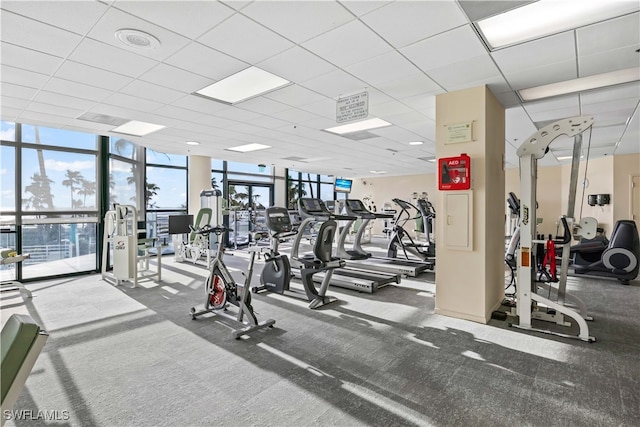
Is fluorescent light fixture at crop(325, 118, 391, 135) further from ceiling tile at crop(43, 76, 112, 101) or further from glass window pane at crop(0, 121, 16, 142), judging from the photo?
glass window pane at crop(0, 121, 16, 142)

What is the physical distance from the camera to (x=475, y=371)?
8.76ft

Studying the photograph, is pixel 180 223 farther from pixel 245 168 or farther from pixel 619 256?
pixel 619 256

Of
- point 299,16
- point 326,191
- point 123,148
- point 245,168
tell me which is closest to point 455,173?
point 299,16

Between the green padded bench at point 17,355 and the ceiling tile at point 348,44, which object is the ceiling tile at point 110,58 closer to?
the ceiling tile at point 348,44

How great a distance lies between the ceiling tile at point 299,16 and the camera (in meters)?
2.24

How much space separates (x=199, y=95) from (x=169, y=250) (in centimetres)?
629

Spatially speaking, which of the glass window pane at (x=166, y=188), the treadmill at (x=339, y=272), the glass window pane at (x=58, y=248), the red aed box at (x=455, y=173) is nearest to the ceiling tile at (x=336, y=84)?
the red aed box at (x=455, y=173)

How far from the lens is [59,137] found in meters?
6.03

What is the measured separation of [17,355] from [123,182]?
7121 millimetres

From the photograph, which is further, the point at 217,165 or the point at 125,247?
the point at 217,165

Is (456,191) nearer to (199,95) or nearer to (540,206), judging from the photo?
(199,95)

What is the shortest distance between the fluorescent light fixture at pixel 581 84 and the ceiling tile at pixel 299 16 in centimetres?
263

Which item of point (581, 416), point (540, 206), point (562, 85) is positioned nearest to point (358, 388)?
point (581, 416)

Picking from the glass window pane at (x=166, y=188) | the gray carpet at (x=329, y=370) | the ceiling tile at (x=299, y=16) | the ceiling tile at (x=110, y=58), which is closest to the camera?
the gray carpet at (x=329, y=370)
